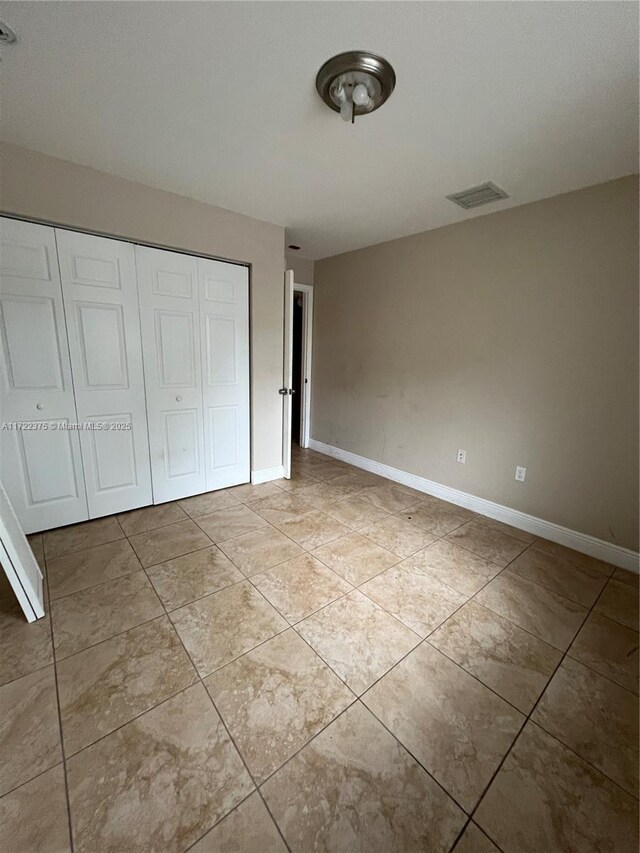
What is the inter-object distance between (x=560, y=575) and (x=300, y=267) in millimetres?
3903

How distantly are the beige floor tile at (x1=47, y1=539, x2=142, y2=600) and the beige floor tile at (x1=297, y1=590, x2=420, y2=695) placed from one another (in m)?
1.16

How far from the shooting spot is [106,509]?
2598mm

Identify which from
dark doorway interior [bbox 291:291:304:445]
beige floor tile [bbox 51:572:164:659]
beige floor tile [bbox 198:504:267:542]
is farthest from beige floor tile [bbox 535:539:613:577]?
dark doorway interior [bbox 291:291:304:445]

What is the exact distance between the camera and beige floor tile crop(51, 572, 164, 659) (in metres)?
1.56

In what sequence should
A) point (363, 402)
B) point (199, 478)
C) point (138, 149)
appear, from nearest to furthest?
point (138, 149), point (199, 478), point (363, 402)

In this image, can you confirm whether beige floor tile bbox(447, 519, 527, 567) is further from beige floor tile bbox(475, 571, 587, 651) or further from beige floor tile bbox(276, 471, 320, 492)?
beige floor tile bbox(276, 471, 320, 492)

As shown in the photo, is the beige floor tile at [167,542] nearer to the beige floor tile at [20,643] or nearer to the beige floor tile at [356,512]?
the beige floor tile at [20,643]

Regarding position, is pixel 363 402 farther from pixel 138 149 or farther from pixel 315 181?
pixel 138 149

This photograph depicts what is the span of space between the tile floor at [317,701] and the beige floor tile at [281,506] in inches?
16.7

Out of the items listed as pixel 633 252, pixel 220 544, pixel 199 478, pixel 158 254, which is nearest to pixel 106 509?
pixel 199 478

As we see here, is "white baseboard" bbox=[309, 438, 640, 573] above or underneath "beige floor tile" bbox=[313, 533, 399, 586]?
above

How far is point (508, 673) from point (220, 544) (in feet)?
5.66

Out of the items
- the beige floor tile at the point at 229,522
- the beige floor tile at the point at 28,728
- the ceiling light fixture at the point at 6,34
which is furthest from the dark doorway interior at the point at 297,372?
the beige floor tile at the point at 28,728

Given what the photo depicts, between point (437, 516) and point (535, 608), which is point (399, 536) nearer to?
point (437, 516)
